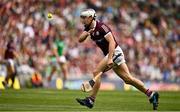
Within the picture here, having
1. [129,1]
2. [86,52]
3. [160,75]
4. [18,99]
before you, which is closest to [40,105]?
[18,99]

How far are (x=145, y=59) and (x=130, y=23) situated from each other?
7.70 ft

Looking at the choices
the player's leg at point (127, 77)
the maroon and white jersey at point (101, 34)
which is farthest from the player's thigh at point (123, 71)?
the maroon and white jersey at point (101, 34)

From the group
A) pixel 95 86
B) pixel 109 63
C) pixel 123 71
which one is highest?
pixel 109 63

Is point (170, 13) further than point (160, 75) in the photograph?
Yes

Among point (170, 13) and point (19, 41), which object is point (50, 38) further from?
point (170, 13)

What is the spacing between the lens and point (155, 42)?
39.3 meters

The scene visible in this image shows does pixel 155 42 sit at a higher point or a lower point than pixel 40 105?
lower

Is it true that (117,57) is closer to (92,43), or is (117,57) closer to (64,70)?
(64,70)

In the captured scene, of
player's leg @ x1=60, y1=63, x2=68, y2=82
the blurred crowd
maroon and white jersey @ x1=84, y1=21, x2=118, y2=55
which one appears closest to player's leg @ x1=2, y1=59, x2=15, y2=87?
the blurred crowd

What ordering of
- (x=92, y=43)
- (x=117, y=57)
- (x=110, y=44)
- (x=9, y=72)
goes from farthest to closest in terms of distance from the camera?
(x=92, y=43)
(x=9, y=72)
(x=117, y=57)
(x=110, y=44)

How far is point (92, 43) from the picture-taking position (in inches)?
1442

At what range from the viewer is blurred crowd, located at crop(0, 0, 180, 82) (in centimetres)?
3419

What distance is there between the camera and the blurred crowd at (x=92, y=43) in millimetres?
34188

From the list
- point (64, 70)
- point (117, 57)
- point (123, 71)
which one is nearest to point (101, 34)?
point (117, 57)
